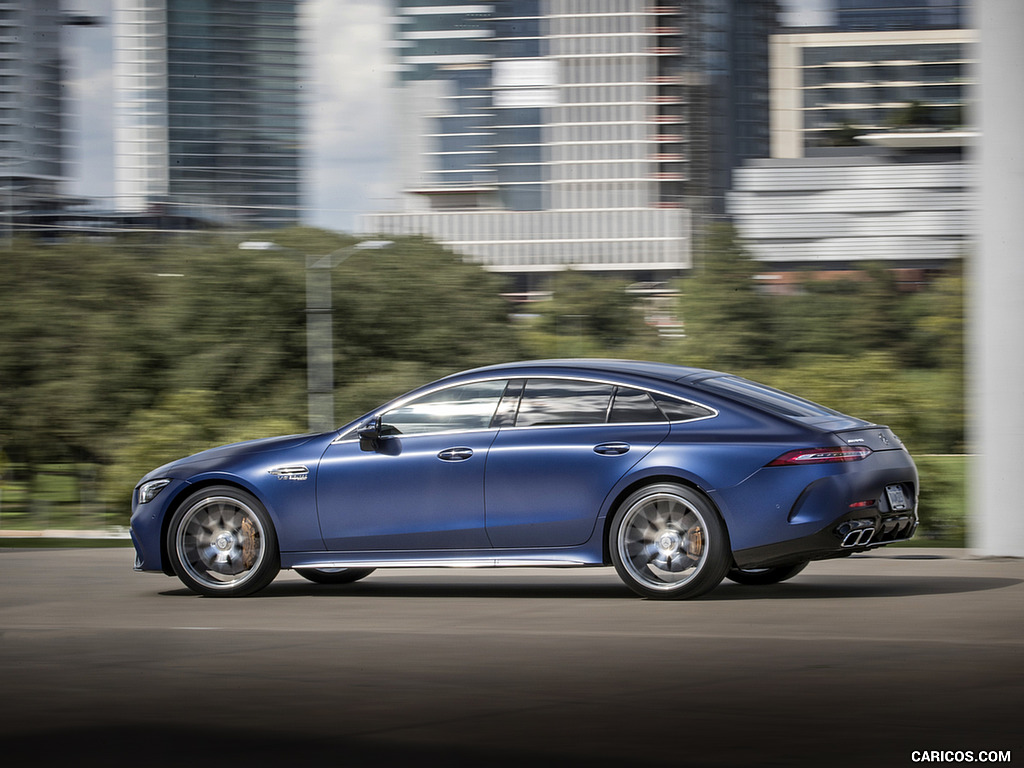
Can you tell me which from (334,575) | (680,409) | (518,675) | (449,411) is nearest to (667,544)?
(680,409)

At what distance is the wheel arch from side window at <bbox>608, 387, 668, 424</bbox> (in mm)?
366

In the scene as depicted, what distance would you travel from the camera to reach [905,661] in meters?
6.25

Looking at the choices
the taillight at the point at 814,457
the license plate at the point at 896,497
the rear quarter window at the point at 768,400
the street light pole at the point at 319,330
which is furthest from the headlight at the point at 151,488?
the street light pole at the point at 319,330

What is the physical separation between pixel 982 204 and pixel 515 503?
473 cm

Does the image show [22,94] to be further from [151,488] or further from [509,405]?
[509,405]

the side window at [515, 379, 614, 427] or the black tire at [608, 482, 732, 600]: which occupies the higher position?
the side window at [515, 379, 614, 427]

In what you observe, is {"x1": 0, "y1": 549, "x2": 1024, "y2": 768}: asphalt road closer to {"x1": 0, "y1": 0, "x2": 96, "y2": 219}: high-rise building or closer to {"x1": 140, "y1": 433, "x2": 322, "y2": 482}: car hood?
{"x1": 140, "y1": 433, "x2": 322, "y2": 482}: car hood

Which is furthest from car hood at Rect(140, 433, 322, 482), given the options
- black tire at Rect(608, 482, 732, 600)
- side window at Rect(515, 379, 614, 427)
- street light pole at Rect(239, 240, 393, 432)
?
street light pole at Rect(239, 240, 393, 432)

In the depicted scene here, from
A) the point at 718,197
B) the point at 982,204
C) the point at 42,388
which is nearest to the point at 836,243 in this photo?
the point at 718,197

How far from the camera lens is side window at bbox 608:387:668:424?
27.5 ft

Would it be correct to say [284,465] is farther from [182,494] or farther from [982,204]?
[982,204]

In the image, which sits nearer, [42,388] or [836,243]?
[42,388]

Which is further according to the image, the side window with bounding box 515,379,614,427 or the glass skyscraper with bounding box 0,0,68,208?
→ the glass skyscraper with bounding box 0,0,68,208

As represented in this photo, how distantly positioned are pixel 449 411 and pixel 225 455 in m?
1.53
